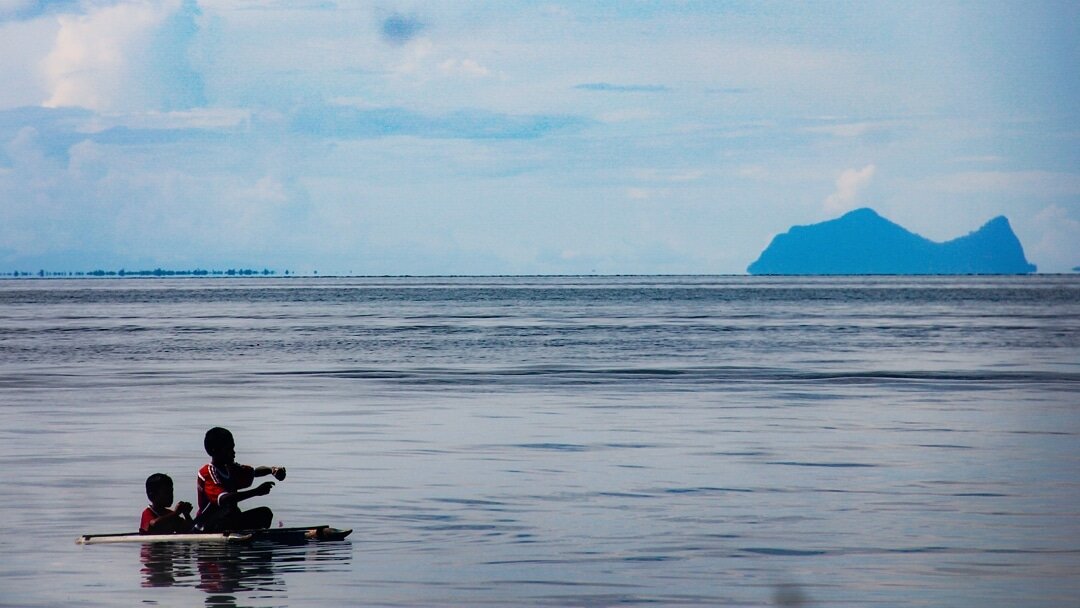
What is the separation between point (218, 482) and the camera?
15.7 metres

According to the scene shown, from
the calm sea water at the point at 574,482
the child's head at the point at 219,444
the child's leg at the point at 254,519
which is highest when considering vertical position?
the child's head at the point at 219,444

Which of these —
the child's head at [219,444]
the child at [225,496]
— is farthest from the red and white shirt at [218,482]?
the child's head at [219,444]

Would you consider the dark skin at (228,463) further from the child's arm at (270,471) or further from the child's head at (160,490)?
the child's head at (160,490)

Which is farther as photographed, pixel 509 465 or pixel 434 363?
pixel 434 363

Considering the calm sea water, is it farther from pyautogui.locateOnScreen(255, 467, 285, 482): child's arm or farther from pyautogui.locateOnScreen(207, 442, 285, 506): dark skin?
pyautogui.locateOnScreen(255, 467, 285, 482): child's arm

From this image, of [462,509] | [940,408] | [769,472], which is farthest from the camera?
[940,408]

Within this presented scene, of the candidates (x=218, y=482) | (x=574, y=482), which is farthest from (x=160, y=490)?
(x=574, y=482)

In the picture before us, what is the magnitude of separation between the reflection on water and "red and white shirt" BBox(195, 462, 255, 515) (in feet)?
1.64

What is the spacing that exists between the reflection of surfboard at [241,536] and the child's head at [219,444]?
0.86 m

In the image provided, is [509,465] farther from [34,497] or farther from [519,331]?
[519,331]

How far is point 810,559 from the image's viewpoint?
14.4 m

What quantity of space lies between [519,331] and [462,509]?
6107 cm

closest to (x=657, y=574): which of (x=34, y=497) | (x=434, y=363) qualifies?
(x=34, y=497)

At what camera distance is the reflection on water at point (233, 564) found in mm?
13336
